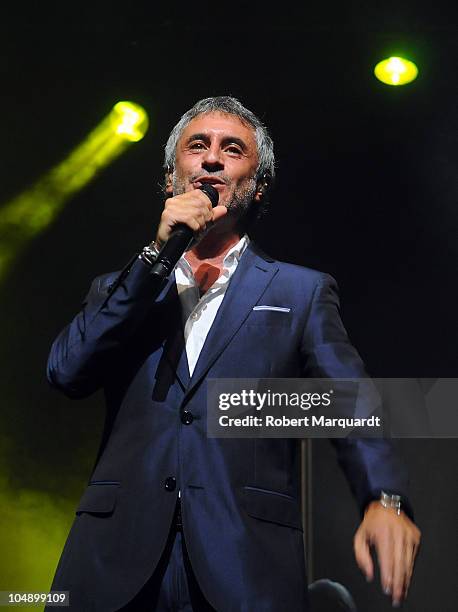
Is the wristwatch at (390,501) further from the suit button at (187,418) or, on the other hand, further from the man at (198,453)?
the suit button at (187,418)

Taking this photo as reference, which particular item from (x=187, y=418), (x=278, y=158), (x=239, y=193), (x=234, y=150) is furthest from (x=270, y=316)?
(x=278, y=158)

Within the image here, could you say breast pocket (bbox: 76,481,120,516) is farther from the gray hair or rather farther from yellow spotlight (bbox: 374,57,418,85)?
yellow spotlight (bbox: 374,57,418,85)

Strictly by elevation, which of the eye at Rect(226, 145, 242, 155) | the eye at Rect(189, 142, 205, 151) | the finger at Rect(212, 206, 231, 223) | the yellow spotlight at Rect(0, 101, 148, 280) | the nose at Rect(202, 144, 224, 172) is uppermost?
the yellow spotlight at Rect(0, 101, 148, 280)

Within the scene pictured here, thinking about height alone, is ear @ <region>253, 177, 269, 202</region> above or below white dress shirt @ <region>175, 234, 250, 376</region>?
above

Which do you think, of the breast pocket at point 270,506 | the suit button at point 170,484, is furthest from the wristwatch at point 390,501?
the suit button at point 170,484

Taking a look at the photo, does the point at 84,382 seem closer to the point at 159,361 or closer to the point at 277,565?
the point at 159,361

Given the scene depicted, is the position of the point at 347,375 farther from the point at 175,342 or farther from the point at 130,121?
the point at 130,121

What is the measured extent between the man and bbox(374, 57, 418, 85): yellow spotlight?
4.72 ft

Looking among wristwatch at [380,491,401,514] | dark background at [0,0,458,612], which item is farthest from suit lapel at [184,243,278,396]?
dark background at [0,0,458,612]

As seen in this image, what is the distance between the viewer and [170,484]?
4.65 ft

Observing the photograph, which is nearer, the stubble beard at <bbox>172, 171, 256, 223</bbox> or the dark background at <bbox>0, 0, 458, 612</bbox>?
the stubble beard at <bbox>172, 171, 256, 223</bbox>

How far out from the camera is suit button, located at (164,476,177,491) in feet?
4.64

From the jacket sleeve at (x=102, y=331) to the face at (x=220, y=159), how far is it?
388 mm

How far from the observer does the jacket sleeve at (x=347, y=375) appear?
1359mm
